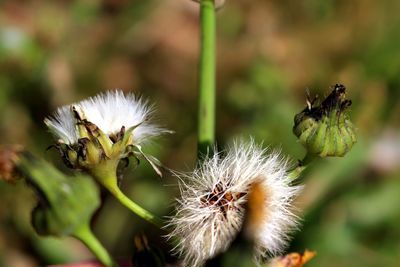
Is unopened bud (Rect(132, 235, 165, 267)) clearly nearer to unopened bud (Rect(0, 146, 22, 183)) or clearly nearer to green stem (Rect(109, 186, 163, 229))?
green stem (Rect(109, 186, 163, 229))

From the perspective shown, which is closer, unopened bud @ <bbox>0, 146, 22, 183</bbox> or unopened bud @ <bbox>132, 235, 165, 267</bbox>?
unopened bud @ <bbox>0, 146, 22, 183</bbox>

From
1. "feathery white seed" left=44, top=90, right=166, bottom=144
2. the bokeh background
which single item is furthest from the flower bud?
the bokeh background

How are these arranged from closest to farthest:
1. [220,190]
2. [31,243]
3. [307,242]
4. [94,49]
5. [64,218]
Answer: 1. [64,218]
2. [220,190]
3. [307,242]
4. [31,243]
5. [94,49]

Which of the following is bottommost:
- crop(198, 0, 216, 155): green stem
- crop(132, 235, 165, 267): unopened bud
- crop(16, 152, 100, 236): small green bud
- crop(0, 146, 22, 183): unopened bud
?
crop(132, 235, 165, 267): unopened bud

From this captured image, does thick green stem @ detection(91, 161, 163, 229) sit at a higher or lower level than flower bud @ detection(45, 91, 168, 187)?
lower

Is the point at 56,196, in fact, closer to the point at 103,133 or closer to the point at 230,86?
the point at 103,133

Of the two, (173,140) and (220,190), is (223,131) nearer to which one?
(173,140)

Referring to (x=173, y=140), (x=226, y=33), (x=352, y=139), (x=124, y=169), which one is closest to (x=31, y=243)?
(x=173, y=140)
